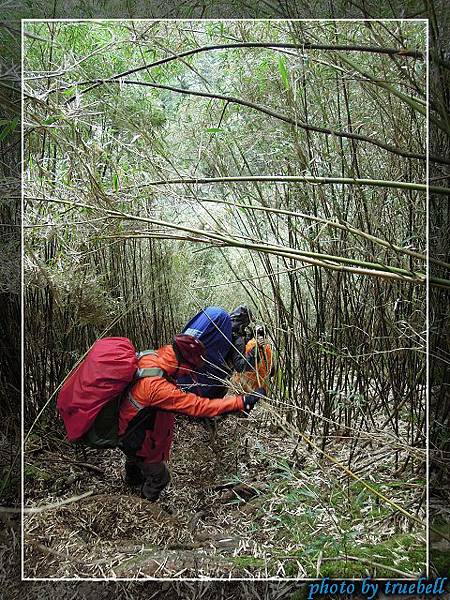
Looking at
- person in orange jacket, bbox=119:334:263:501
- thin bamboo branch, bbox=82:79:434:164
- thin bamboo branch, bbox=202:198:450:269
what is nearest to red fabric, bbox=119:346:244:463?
person in orange jacket, bbox=119:334:263:501

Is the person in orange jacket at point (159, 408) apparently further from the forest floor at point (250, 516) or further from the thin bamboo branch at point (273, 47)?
the thin bamboo branch at point (273, 47)

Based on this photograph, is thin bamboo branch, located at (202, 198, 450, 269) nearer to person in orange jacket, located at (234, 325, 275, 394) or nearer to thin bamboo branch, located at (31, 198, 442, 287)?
thin bamboo branch, located at (31, 198, 442, 287)

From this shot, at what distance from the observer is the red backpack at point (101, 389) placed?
1907 millimetres

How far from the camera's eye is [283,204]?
6.20ft

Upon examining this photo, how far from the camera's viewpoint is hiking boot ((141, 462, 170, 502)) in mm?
1922

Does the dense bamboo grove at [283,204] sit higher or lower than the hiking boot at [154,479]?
higher

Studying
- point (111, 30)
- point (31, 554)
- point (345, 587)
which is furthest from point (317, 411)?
point (111, 30)

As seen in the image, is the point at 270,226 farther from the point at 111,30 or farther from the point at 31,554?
the point at 31,554

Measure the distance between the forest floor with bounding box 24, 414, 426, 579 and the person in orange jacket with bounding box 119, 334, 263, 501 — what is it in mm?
32

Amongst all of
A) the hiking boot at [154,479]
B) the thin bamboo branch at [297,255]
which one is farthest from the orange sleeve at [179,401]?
the thin bamboo branch at [297,255]

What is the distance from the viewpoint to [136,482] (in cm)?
193

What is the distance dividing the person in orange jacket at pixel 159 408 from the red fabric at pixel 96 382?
4 cm

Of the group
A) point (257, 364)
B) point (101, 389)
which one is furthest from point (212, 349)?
point (101, 389)

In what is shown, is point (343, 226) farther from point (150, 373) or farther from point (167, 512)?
point (167, 512)
